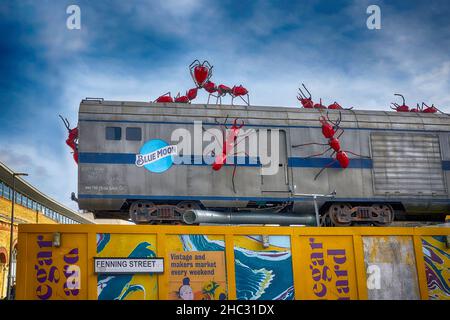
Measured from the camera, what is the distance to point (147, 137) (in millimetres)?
12219

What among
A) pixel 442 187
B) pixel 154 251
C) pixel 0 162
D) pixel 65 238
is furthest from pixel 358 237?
pixel 0 162

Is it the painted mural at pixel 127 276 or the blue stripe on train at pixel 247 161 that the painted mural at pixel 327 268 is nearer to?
the painted mural at pixel 127 276

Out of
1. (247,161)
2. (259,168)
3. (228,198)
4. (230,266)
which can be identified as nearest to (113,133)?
(228,198)

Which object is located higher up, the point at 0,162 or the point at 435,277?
the point at 0,162

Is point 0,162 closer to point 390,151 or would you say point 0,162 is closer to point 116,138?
point 116,138

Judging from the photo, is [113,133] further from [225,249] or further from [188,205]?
[225,249]

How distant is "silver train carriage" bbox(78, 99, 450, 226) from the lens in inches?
472

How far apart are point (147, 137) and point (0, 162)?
22696 millimetres

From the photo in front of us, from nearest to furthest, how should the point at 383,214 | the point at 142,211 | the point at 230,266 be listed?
the point at 230,266 → the point at 142,211 → the point at 383,214

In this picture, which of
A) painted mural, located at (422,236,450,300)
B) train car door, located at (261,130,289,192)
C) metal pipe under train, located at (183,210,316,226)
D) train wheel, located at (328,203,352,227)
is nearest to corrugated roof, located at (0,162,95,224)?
metal pipe under train, located at (183,210,316,226)

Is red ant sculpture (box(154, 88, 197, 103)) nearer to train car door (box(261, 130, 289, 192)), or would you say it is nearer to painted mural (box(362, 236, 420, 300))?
train car door (box(261, 130, 289, 192))

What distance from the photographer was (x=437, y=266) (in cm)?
875

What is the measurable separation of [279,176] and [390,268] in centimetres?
460
